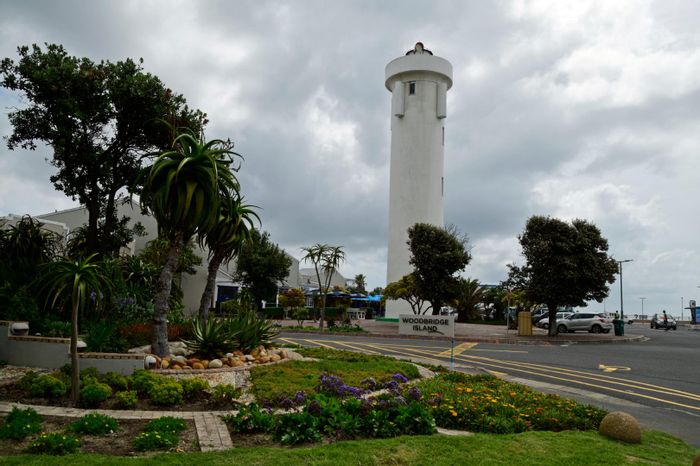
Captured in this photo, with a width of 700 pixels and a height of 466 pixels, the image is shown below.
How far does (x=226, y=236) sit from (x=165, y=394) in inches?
322

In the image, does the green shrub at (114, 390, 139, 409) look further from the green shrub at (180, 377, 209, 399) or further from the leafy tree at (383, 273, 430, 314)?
the leafy tree at (383, 273, 430, 314)

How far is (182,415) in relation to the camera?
25.4ft

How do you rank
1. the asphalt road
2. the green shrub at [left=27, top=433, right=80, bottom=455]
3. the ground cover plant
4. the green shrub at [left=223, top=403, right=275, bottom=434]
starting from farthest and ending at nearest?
the asphalt road → the ground cover plant → the green shrub at [left=223, top=403, right=275, bottom=434] → the green shrub at [left=27, top=433, right=80, bottom=455]

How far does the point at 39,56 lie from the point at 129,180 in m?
4.94

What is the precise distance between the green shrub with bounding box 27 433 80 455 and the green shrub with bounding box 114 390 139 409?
212 centimetres

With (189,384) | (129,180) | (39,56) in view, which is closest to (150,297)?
(129,180)

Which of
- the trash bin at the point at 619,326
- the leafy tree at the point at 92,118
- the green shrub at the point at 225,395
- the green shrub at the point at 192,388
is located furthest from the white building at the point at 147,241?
the trash bin at the point at 619,326

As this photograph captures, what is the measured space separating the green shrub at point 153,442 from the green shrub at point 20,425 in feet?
4.19

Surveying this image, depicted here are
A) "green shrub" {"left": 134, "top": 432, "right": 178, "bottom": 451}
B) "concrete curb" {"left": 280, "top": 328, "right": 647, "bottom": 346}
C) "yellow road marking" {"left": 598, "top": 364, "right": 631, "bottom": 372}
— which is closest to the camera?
"green shrub" {"left": 134, "top": 432, "right": 178, "bottom": 451}

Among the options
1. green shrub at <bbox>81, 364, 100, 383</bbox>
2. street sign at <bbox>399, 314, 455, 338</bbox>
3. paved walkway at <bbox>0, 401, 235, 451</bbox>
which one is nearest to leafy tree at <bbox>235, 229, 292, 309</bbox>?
street sign at <bbox>399, 314, 455, 338</bbox>

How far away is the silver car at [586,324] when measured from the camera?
3750cm

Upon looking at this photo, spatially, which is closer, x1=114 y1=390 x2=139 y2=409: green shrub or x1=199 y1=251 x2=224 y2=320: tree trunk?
x1=114 y1=390 x2=139 y2=409: green shrub

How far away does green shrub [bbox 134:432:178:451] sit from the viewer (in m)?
6.09

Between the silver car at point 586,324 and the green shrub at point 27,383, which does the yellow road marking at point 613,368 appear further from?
the silver car at point 586,324
